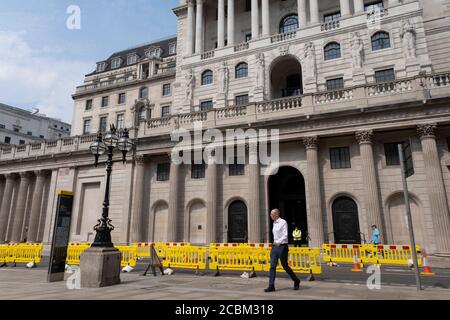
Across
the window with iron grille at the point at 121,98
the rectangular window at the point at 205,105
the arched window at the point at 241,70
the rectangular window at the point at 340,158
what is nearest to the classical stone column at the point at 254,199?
the rectangular window at the point at 340,158

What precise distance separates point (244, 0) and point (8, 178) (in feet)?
109

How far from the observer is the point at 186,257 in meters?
14.1

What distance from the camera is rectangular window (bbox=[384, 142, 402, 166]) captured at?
20.8 metres

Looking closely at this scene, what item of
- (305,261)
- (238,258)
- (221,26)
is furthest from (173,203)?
(221,26)

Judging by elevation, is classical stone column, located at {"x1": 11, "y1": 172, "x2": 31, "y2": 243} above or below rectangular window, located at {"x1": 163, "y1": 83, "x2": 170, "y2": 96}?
below

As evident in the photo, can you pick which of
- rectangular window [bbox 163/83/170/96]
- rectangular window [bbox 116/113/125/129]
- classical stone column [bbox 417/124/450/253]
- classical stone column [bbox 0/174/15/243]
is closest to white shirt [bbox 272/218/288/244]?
classical stone column [bbox 417/124/450/253]

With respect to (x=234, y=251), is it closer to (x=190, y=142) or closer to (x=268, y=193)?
(x=268, y=193)

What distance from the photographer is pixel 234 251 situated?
→ 1316 cm

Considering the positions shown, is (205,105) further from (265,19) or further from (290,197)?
(290,197)

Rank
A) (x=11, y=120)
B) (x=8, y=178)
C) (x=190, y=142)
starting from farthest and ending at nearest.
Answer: (x=11, y=120), (x=8, y=178), (x=190, y=142)

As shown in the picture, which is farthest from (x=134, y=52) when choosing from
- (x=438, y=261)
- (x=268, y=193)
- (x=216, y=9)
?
(x=438, y=261)

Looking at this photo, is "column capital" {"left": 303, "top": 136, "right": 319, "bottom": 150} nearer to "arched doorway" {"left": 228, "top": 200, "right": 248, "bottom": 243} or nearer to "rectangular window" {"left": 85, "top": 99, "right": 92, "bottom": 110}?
"arched doorway" {"left": 228, "top": 200, "right": 248, "bottom": 243}

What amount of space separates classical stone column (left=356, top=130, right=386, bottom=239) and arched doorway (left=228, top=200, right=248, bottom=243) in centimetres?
887

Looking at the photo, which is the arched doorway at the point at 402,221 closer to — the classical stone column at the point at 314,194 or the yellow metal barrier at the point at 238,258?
the classical stone column at the point at 314,194
